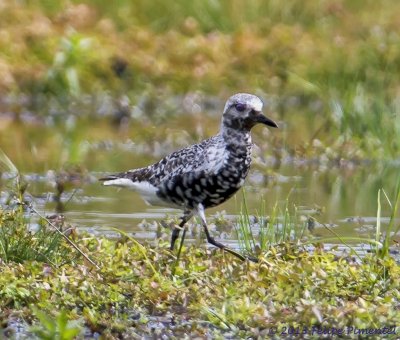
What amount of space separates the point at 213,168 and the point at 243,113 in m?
0.44

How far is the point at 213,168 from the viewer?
345 inches

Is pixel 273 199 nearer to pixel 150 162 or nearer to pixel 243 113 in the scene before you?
pixel 150 162

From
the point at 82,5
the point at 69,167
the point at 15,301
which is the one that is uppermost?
the point at 82,5

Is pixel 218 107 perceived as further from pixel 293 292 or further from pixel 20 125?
pixel 293 292

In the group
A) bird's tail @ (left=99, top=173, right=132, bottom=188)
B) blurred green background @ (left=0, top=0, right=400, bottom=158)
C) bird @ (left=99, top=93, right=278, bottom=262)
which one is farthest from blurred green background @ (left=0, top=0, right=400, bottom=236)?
bird @ (left=99, top=93, right=278, bottom=262)

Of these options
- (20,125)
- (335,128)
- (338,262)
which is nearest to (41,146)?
(20,125)

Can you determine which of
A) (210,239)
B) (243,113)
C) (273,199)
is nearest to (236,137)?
(243,113)

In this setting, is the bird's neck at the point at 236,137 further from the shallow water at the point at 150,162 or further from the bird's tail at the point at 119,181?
the bird's tail at the point at 119,181

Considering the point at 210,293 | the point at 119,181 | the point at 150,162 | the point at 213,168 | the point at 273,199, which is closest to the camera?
the point at 210,293

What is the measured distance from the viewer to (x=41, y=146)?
14945 millimetres

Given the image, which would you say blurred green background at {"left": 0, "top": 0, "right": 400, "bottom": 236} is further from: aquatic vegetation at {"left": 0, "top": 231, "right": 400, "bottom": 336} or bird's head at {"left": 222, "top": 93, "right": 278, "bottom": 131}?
aquatic vegetation at {"left": 0, "top": 231, "right": 400, "bottom": 336}

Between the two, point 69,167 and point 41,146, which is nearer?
point 69,167

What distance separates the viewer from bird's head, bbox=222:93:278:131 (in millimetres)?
8930

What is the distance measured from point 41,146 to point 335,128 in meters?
3.18
